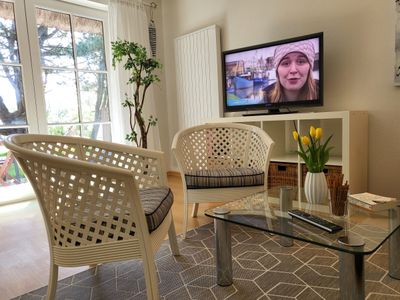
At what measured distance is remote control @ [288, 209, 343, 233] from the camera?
111 cm

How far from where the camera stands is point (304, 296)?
1.26m

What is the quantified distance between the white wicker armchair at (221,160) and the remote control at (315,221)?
2.01 feet

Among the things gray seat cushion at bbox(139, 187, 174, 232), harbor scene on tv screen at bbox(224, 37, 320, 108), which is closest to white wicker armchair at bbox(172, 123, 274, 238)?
gray seat cushion at bbox(139, 187, 174, 232)

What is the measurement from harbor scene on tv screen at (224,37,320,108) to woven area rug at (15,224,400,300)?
60.8 inches

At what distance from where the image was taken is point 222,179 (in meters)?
1.92

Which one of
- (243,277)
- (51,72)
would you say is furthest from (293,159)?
(51,72)

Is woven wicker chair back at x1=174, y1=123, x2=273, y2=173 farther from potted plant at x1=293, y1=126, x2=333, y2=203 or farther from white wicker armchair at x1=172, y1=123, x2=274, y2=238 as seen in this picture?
potted plant at x1=293, y1=126, x2=333, y2=203

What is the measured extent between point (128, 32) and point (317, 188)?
Answer: 2.93 meters

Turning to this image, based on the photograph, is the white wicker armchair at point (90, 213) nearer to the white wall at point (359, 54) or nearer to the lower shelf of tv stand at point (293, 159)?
the lower shelf of tv stand at point (293, 159)

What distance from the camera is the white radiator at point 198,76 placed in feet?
11.1

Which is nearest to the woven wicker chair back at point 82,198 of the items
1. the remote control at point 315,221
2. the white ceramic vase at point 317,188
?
the remote control at point 315,221

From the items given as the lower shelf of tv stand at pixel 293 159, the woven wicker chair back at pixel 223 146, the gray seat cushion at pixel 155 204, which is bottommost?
the lower shelf of tv stand at pixel 293 159

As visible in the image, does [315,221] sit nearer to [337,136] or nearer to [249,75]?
[337,136]

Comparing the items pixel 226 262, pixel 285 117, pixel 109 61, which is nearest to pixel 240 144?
pixel 285 117
